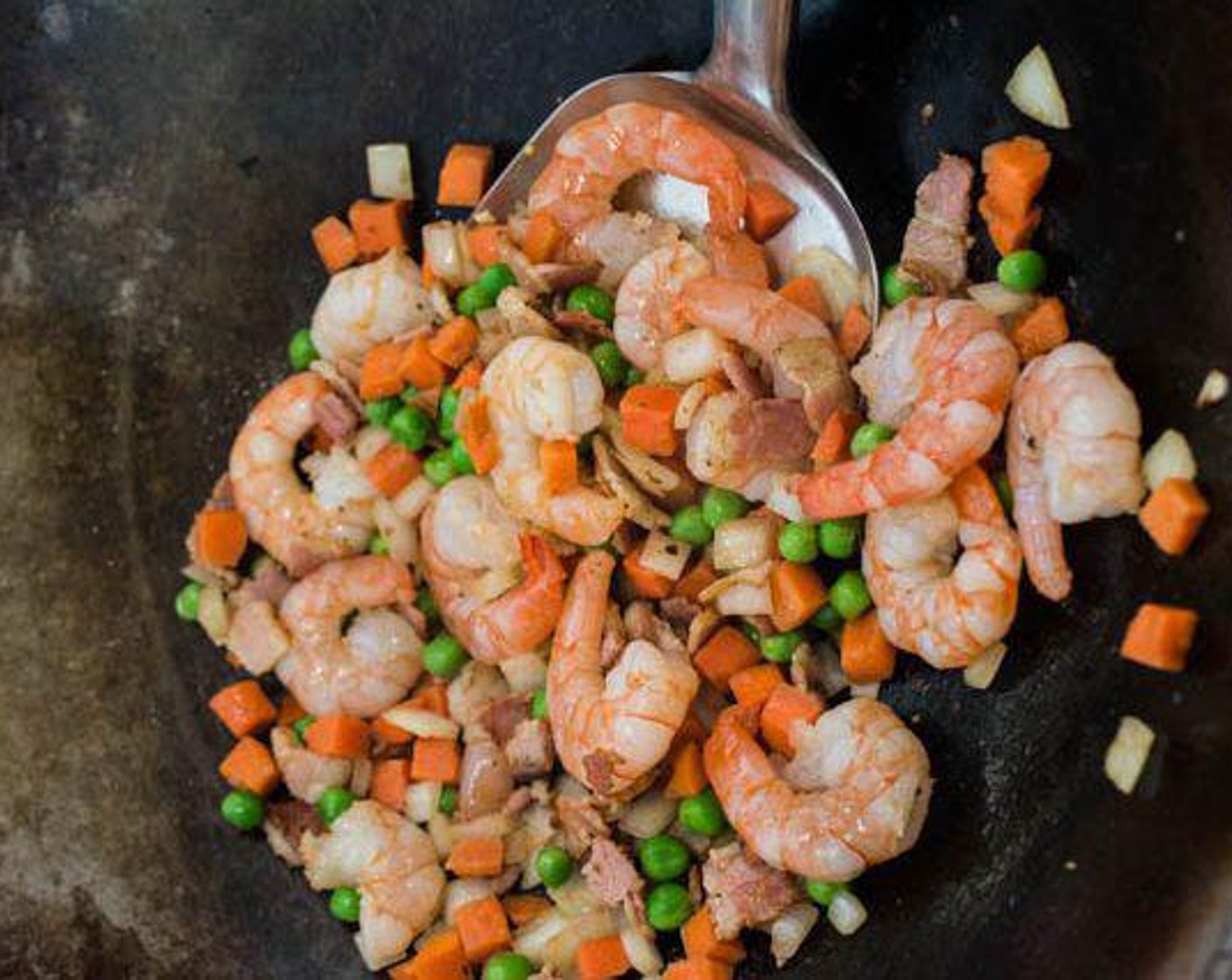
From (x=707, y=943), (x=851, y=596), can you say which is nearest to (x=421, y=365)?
(x=851, y=596)

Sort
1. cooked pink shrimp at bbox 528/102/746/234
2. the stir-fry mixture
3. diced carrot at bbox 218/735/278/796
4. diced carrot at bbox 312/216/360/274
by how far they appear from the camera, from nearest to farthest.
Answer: the stir-fry mixture, cooked pink shrimp at bbox 528/102/746/234, diced carrot at bbox 218/735/278/796, diced carrot at bbox 312/216/360/274

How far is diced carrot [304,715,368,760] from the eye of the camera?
465 centimetres

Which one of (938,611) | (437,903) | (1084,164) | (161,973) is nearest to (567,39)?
(1084,164)

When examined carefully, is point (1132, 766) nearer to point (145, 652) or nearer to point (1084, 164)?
point (1084, 164)

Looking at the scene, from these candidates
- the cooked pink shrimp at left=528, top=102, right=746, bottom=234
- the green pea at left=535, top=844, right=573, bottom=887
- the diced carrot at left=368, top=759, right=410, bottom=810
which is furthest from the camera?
the diced carrot at left=368, top=759, right=410, bottom=810

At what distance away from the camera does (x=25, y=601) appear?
493 centimetres

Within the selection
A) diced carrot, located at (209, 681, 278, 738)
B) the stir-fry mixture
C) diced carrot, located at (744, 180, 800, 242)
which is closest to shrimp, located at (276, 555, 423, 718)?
the stir-fry mixture

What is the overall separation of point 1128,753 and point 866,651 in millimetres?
715

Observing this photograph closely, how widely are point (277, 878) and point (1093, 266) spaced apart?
2.90 metres

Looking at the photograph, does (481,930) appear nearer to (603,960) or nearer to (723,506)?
(603,960)

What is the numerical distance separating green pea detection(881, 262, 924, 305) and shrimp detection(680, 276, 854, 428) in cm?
23

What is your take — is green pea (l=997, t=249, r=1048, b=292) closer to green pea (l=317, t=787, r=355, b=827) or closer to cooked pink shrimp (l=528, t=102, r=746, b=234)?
cooked pink shrimp (l=528, t=102, r=746, b=234)

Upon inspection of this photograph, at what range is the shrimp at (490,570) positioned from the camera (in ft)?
14.1

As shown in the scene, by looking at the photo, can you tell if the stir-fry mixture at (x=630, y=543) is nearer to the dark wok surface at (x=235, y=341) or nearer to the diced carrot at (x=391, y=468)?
the diced carrot at (x=391, y=468)
